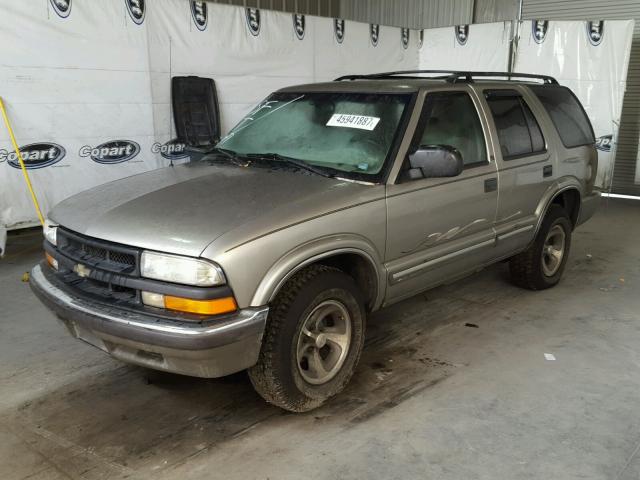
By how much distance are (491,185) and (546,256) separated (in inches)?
61.5

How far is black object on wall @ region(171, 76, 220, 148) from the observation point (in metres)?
7.91

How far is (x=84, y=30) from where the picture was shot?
22.5 feet

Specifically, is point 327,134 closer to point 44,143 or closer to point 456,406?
point 456,406

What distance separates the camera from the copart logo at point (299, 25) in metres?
9.30

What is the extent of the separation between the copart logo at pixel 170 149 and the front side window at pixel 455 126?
484 centimetres

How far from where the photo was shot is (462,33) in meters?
10.9

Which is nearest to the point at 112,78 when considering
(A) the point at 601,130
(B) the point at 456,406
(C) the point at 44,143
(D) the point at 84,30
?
(D) the point at 84,30

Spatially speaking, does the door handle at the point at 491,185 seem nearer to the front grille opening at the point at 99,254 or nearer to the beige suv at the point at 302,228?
the beige suv at the point at 302,228

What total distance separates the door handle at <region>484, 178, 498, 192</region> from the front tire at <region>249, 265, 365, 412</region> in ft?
4.47

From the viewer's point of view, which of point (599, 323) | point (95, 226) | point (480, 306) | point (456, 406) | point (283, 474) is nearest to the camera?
point (283, 474)

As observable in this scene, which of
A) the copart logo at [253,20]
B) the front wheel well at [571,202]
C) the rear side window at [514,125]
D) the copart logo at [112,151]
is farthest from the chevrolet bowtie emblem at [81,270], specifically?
the copart logo at [253,20]

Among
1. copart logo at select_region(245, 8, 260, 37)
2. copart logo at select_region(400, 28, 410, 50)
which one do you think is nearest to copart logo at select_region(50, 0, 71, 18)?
copart logo at select_region(245, 8, 260, 37)

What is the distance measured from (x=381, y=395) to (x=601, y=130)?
26.1 ft

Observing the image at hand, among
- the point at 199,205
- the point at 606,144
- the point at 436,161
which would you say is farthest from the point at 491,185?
the point at 606,144
